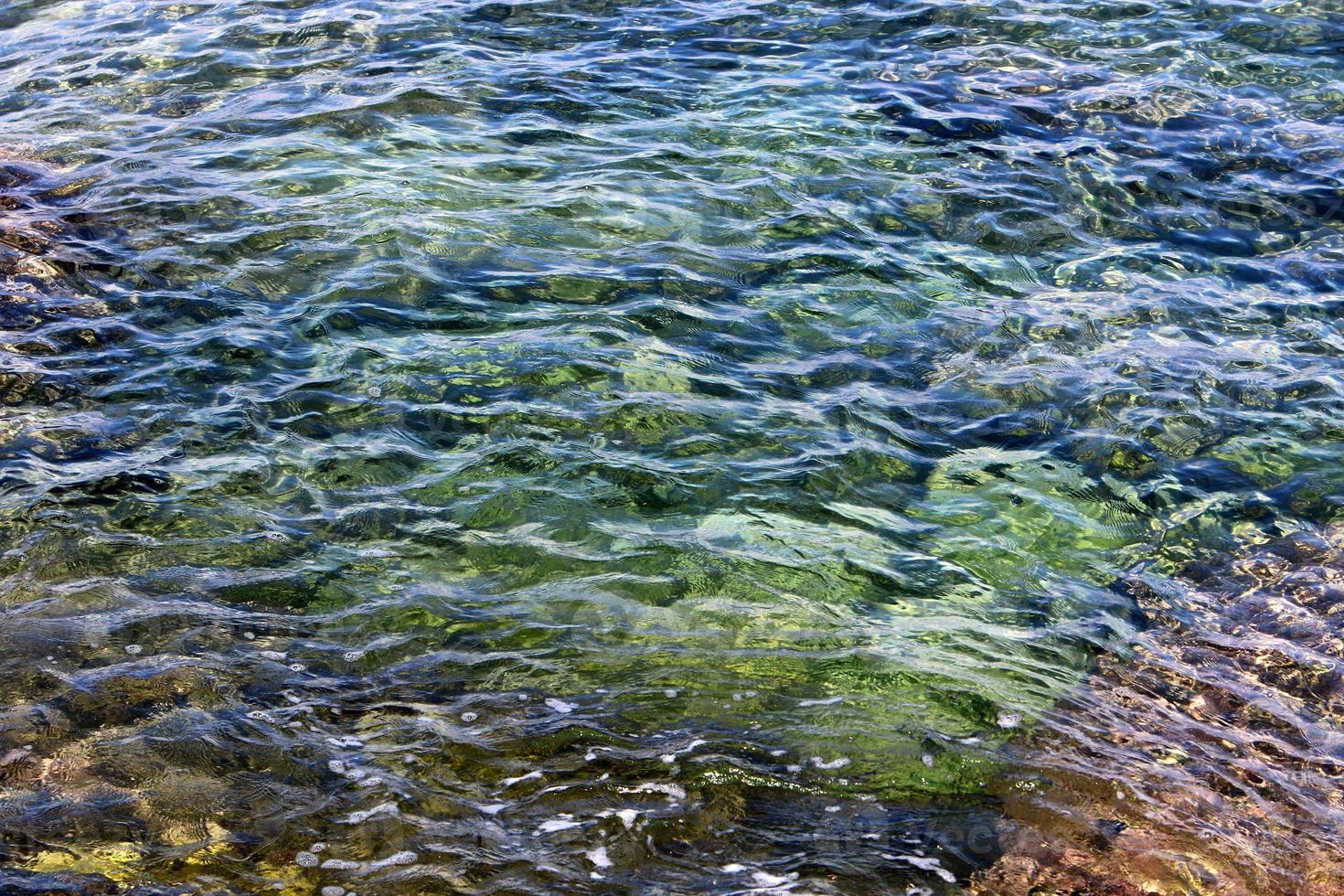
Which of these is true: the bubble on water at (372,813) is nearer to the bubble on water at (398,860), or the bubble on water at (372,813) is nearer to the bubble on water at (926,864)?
the bubble on water at (398,860)

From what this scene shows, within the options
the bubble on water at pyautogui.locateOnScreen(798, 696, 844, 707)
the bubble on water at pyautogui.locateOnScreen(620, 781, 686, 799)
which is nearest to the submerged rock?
the bubble on water at pyautogui.locateOnScreen(798, 696, 844, 707)

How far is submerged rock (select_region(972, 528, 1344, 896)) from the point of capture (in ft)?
14.8

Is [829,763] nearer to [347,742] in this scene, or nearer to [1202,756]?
[1202,756]

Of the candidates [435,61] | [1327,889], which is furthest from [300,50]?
[1327,889]

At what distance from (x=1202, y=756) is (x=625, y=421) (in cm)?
385

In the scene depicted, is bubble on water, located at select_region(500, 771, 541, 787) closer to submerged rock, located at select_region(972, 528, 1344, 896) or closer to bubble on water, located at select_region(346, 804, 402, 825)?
bubble on water, located at select_region(346, 804, 402, 825)

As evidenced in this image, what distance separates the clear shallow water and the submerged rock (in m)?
0.21

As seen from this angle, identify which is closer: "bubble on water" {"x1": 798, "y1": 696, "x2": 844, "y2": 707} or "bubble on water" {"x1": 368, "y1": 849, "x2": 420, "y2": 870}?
"bubble on water" {"x1": 368, "y1": 849, "x2": 420, "y2": 870}

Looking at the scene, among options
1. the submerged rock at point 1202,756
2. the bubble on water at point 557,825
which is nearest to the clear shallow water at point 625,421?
the bubble on water at point 557,825

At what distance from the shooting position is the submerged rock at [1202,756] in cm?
452

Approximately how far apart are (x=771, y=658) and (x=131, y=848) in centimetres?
301

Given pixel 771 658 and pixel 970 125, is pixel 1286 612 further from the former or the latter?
pixel 970 125

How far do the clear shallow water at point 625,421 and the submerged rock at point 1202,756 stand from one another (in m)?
0.21

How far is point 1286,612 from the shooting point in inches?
232
